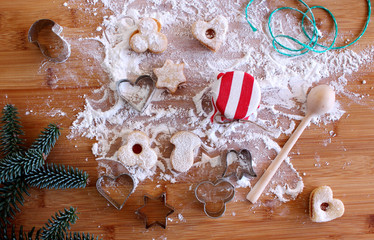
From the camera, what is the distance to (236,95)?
958 millimetres

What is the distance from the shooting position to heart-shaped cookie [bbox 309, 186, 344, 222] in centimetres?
101

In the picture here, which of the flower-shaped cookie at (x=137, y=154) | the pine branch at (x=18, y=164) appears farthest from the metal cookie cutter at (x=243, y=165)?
the pine branch at (x=18, y=164)

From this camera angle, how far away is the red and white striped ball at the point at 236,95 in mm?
958

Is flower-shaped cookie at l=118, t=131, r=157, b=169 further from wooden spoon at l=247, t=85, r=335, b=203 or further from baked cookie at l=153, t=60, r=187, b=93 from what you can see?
wooden spoon at l=247, t=85, r=335, b=203

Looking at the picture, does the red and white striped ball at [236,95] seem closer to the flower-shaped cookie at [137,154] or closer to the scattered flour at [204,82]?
the scattered flour at [204,82]

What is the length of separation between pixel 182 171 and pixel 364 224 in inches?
25.5

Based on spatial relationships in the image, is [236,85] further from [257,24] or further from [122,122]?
[122,122]

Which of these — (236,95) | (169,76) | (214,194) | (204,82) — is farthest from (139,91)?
(214,194)

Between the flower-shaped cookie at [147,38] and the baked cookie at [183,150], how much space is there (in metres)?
0.29

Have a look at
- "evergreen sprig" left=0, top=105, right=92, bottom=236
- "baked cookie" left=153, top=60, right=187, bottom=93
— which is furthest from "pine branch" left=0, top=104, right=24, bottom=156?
"baked cookie" left=153, top=60, right=187, bottom=93

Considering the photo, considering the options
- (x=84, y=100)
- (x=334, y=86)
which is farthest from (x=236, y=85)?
(x=84, y=100)

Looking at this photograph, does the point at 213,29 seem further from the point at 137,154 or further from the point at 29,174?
the point at 29,174

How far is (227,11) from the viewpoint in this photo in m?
1.05

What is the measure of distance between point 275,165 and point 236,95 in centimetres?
28
